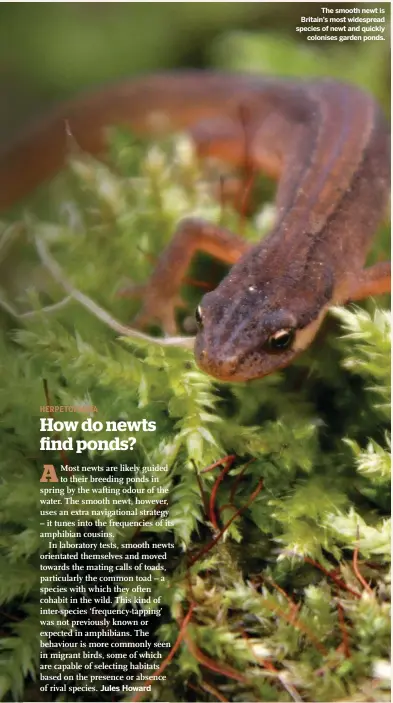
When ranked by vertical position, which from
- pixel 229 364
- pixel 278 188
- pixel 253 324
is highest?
pixel 278 188

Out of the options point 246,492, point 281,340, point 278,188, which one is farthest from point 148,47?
point 246,492

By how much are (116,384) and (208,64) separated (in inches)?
96.6

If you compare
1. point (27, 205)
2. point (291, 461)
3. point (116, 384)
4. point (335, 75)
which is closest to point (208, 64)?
point (335, 75)

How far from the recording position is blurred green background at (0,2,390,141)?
8.58 feet

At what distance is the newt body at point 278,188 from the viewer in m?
1.92

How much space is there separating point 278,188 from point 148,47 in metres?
1.31

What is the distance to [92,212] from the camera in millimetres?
2611

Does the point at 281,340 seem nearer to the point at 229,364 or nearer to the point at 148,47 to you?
the point at 229,364

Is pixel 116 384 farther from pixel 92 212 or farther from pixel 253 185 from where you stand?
pixel 253 185

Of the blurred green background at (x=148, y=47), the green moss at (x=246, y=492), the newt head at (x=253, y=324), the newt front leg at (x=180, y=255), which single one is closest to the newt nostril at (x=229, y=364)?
the newt head at (x=253, y=324)

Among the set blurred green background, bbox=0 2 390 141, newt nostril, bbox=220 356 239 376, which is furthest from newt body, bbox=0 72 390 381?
blurred green background, bbox=0 2 390 141

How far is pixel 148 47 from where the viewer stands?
3.38 meters

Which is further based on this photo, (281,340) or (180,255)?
(180,255)

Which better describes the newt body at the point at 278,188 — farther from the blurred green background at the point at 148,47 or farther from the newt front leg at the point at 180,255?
the blurred green background at the point at 148,47
